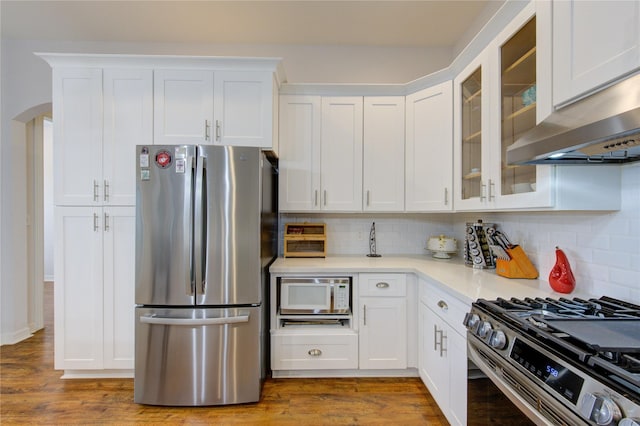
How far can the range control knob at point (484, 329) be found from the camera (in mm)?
1237

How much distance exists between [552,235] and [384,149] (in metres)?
1.43

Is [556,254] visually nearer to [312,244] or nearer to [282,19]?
[312,244]

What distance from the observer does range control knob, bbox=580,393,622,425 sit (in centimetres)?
72

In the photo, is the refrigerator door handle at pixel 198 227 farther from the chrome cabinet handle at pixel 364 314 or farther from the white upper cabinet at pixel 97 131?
the chrome cabinet handle at pixel 364 314

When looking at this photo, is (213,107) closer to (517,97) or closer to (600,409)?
(517,97)

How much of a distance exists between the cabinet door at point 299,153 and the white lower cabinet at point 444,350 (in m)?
1.22

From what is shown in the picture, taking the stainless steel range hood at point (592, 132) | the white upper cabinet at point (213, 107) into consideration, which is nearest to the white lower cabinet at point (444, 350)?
the stainless steel range hood at point (592, 132)

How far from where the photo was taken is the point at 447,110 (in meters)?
2.52

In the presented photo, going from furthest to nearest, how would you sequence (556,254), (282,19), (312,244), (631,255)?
(312,244), (282,19), (556,254), (631,255)

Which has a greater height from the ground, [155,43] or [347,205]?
[155,43]

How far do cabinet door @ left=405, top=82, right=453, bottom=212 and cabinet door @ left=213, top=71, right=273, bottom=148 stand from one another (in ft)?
4.05

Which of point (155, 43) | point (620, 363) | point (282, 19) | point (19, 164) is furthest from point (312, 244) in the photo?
point (19, 164)

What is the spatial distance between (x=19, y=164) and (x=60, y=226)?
4.80 ft

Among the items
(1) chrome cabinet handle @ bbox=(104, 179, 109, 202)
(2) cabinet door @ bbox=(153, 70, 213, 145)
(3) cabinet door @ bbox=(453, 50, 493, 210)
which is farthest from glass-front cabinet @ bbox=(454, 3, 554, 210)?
(1) chrome cabinet handle @ bbox=(104, 179, 109, 202)
